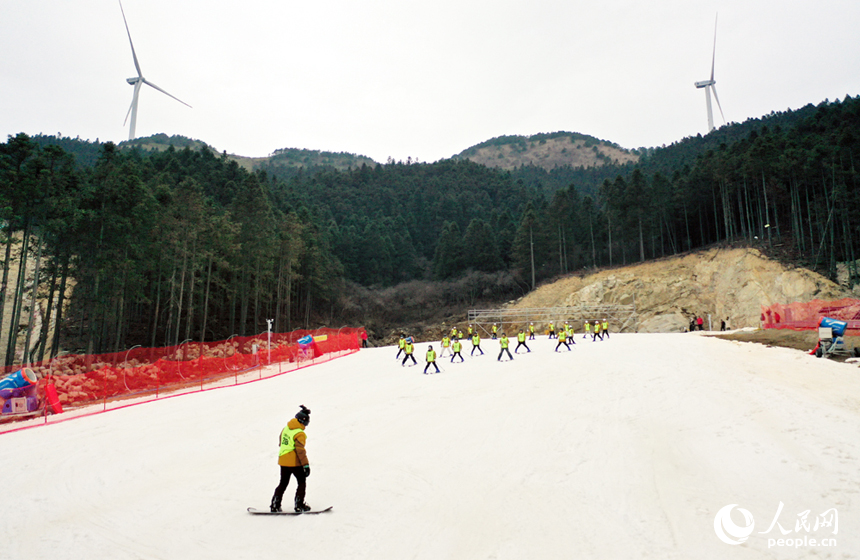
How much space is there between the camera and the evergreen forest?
28.5 m

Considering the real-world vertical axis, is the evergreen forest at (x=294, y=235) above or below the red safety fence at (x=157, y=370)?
above

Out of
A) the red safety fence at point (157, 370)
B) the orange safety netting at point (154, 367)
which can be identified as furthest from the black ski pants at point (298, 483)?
the orange safety netting at point (154, 367)

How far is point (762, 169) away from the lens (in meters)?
46.8

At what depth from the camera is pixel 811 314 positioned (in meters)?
25.7

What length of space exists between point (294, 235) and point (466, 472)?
149ft

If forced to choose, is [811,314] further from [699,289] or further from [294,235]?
[294,235]

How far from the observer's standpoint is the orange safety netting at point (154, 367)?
16281 mm

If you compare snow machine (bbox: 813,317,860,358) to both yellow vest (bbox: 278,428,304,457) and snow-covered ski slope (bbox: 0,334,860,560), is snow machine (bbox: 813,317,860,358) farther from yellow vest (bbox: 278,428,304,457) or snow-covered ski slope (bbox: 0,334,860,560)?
A: yellow vest (bbox: 278,428,304,457)

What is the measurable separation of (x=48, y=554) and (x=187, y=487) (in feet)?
8.40

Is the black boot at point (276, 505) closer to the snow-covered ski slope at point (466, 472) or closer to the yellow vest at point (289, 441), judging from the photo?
the snow-covered ski slope at point (466, 472)

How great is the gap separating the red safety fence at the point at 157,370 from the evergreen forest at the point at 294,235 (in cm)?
1044

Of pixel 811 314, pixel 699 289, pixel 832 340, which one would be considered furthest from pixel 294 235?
pixel 832 340

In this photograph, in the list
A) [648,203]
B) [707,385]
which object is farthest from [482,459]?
[648,203]

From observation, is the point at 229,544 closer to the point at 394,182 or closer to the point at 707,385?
the point at 707,385
